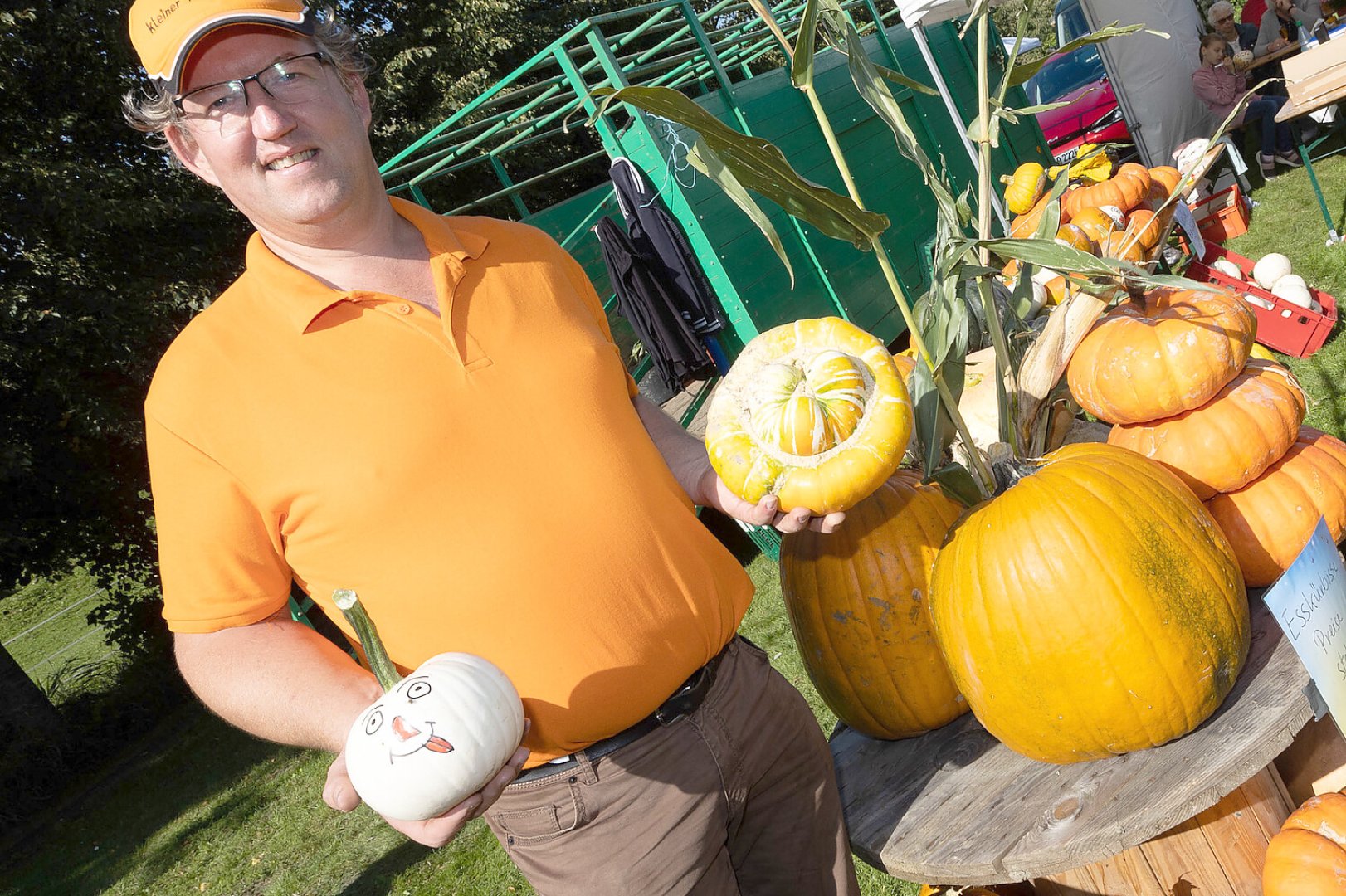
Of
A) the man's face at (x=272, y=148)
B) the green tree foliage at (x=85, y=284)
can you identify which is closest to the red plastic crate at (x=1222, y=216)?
the man's face at (x=272, y=148)

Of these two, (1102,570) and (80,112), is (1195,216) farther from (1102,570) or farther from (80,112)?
(80,112)

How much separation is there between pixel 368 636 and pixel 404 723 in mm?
138

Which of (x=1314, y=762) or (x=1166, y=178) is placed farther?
(x=1166, y=178)

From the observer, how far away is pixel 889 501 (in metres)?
1.67

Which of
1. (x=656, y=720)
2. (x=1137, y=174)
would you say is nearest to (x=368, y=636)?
(x=656, y=720)

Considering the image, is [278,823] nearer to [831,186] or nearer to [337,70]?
[337,70]

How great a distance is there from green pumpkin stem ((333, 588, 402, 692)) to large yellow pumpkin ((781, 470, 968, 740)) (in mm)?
757

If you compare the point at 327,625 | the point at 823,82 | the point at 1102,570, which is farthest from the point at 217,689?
the point at 327,625

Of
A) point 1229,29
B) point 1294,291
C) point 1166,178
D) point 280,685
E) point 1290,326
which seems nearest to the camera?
point 280,685

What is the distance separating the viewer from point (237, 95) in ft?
4.81

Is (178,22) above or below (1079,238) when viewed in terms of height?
above

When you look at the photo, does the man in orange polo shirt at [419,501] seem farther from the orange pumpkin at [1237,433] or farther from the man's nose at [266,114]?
the orange pumpkin at [1237,433]

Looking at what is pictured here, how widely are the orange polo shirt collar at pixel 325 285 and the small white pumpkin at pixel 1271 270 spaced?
4.49m

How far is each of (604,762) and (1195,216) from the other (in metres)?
6.96
